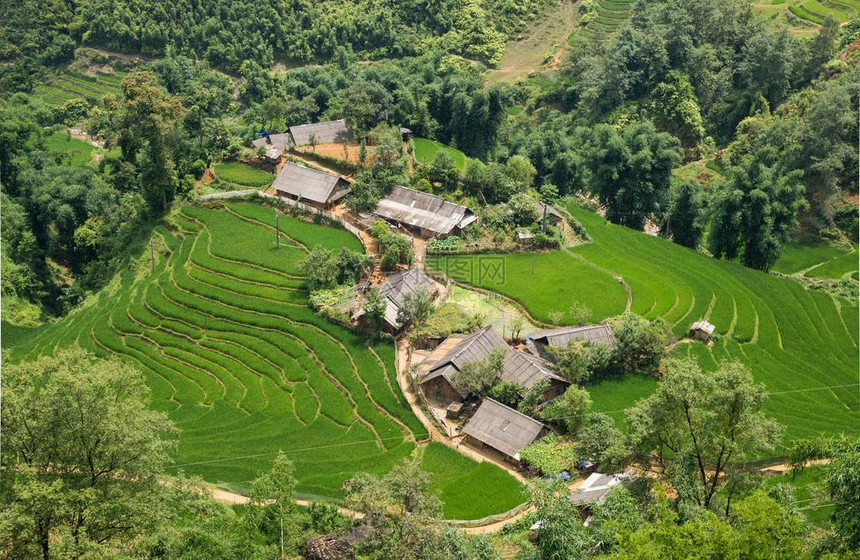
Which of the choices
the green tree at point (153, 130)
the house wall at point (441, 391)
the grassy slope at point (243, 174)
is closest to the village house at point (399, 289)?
the house wall at point (441, 391)

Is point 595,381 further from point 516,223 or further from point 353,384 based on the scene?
point 516,223

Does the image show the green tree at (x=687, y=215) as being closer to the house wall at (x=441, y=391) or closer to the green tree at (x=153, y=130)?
the house wall at (x=441, y=391)

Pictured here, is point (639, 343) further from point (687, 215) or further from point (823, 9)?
point (823, 9)

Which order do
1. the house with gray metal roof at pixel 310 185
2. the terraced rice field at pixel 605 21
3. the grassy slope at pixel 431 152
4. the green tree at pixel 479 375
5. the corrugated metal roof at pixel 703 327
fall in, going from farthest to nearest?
the terraced rice field at pixel 605 21
the grassy slope at pixel 431 152
the house with gray metal roof at pixel 310 185
the corrugated metal roof at pixel 703 327
the green tree at pixel 479 375

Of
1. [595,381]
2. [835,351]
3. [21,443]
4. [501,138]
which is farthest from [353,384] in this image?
[501,138]
